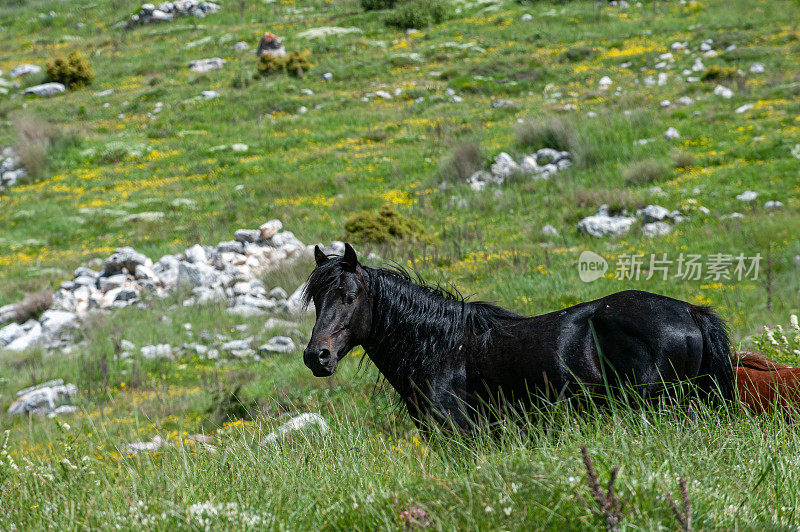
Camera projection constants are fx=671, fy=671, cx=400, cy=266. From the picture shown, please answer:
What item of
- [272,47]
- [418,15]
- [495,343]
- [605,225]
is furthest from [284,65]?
[495,343]

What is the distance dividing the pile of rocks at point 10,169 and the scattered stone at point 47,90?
35.4 feet

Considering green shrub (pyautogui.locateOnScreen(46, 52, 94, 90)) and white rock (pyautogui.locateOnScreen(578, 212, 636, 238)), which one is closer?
white rock (pyautogui.locateOnScreen(578, 212, 636, 238))

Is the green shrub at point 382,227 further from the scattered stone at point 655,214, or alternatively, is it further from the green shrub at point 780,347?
the green shrub at point 780,347

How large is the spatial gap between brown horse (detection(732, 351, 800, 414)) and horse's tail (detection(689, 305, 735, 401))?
55 millimetres

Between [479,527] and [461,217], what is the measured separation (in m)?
11.5

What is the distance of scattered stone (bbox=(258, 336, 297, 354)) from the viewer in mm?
8766

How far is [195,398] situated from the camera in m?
7.46

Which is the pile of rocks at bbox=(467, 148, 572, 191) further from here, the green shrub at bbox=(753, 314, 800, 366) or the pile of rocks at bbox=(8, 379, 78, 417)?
the green shrub at bbox=(753, 314, 800, 366)

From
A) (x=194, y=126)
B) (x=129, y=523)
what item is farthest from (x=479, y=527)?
(x=194, y=126)

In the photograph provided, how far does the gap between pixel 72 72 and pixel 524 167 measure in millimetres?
26764

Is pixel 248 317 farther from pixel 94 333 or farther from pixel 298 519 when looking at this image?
pixel 298 519

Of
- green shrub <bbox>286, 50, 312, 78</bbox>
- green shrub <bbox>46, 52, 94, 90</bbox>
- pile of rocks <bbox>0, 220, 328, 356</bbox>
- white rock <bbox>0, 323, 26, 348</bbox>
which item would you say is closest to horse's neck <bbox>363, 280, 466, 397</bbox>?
pile of rocks <bbox>0, 220, 328, 356</bbox>

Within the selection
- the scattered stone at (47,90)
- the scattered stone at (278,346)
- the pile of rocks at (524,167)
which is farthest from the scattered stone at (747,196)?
the scattered stone at (47,90)

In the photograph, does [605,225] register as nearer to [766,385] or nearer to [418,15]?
[766,385]
